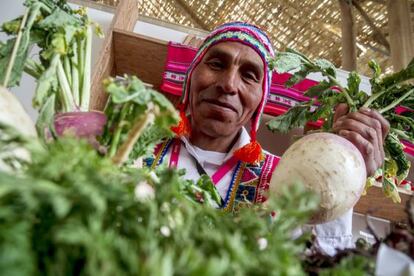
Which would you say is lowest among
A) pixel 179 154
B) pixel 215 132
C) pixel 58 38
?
pixel 179 154

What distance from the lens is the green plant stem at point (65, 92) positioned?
2.21ft

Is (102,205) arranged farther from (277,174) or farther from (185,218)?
(277,174)

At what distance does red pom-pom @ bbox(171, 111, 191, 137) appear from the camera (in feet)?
4.51

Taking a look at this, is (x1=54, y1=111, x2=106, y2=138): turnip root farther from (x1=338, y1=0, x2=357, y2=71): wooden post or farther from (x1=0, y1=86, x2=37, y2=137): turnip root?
(x1=338, y1=0, x2=357, y2=71): wooden post

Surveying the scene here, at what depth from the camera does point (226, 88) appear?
125 cm

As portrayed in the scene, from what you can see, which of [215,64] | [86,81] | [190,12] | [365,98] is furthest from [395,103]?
[190,12]

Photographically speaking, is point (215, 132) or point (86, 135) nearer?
point (86, 135)

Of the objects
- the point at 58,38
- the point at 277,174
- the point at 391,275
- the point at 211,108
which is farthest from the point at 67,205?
the point at 211,108

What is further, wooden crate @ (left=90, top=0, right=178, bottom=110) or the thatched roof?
the thatched roof

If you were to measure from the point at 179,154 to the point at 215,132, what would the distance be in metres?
0.17

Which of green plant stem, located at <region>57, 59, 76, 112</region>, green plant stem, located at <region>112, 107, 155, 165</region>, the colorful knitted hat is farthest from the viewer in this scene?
the colorful knitted hat

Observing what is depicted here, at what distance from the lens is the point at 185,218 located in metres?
0.34

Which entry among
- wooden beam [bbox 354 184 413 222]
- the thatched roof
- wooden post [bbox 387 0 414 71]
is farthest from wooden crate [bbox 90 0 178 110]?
wooden post [bbox 387 0 414 71]

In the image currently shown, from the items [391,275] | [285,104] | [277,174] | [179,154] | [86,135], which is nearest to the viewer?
[391,275]
